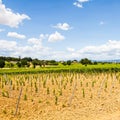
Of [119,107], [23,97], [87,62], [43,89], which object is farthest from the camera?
[87,62]

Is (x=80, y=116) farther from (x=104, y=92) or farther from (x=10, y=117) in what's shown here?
(x=104, y=92)

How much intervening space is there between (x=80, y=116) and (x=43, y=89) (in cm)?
802

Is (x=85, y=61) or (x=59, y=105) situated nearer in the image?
(x=59, y=105)

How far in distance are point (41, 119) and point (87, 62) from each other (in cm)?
6102

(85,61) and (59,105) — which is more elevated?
(85,61)

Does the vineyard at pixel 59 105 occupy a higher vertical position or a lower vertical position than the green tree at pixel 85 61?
lower

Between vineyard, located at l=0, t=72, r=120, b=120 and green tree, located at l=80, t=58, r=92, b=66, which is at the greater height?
green tree, located at l=80, t=58, r=92, b=66

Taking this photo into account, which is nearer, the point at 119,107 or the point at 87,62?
the point at 119,107

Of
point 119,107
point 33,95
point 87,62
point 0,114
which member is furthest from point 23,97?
point 87,62

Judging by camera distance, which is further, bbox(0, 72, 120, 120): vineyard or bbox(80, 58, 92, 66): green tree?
bbox(80, 58, 92, 66): green tree

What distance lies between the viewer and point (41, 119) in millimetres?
15477

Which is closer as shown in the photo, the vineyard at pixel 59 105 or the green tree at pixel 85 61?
the vineyard at pixel 59 105

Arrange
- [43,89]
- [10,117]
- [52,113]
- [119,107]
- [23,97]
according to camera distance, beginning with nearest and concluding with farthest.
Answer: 1. [10,117]
2. [52,113]
3. [119,107]
4. [23,97]
5. [43,89]

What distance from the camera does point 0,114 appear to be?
1563cm
